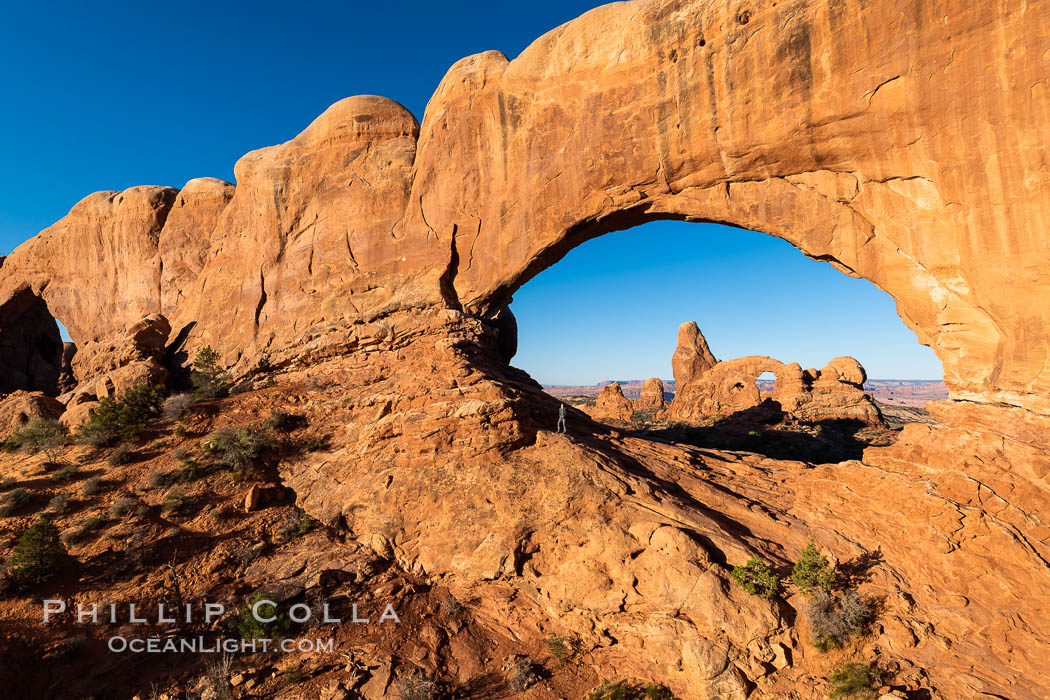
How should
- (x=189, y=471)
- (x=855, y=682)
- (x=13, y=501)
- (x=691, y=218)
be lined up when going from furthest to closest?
(x=691, y=218), (x=189, y=471), (x=13, y=501), (x=855, y=682)

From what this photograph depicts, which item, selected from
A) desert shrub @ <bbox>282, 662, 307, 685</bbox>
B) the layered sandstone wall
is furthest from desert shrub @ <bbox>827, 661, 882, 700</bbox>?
desert shrub @ <bbox>282, 662, 307, 685</bbox>

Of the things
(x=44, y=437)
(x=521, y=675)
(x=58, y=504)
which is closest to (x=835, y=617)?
(x=521, y=675)

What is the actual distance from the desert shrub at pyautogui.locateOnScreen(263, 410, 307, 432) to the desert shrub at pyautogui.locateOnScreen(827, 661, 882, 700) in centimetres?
1499

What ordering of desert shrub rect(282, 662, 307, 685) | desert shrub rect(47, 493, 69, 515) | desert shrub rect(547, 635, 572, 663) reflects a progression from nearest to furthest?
desert shrub rect(282, 662, 307, 685)
desert shrub rect(547, 635, 572, 663)
desert shrub rect(47, 493, 69, 515)

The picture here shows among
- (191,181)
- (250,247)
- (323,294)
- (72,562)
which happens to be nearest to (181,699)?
(72,562)

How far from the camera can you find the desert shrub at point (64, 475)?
43.1ft

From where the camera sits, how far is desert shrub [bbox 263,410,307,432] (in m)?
14.7

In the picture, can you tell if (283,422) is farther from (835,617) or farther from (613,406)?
(613,406)

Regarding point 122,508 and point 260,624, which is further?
point 122,508

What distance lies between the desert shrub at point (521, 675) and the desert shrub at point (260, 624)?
16.7ft

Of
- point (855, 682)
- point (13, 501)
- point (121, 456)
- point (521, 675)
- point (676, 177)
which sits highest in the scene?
point (676, 177)

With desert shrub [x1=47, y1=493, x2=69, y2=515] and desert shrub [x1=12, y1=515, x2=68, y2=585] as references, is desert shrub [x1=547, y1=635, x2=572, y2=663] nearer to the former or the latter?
desert shrub [x1=12, y1=515, x2=68, y2=585]

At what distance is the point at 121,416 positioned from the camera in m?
15.0

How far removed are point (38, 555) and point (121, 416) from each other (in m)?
5.54
